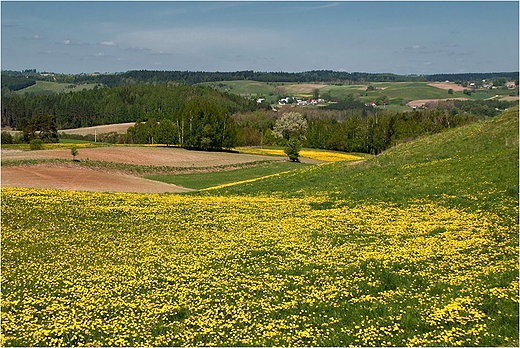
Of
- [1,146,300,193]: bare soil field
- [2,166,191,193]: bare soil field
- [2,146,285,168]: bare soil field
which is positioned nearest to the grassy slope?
[2,166,191,193]: bare soil field

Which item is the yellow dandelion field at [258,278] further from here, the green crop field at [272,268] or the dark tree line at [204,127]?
the dark tree line at [204,127]

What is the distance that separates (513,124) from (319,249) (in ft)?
105

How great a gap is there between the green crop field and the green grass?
3426 centimetres

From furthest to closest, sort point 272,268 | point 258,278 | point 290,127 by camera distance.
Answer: point 290,127 → point 272,268 → point 258,278

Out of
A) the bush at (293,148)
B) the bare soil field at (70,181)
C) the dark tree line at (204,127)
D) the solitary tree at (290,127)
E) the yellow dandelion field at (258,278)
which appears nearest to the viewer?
the yellow dandelion field at (258,278)

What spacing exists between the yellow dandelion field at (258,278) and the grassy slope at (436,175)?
3548 millimetres

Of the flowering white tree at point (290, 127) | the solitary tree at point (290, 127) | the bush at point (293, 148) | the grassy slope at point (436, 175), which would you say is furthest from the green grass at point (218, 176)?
the flowering white tree at point (290, 127)

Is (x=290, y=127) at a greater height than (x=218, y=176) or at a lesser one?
greater

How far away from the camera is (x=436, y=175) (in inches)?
1377

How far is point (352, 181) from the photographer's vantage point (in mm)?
39594

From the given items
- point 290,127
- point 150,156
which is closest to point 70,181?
point 150,156

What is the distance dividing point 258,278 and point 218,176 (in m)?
61.2

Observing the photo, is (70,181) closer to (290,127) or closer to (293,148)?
(293,148)

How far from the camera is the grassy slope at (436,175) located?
29500 mm
